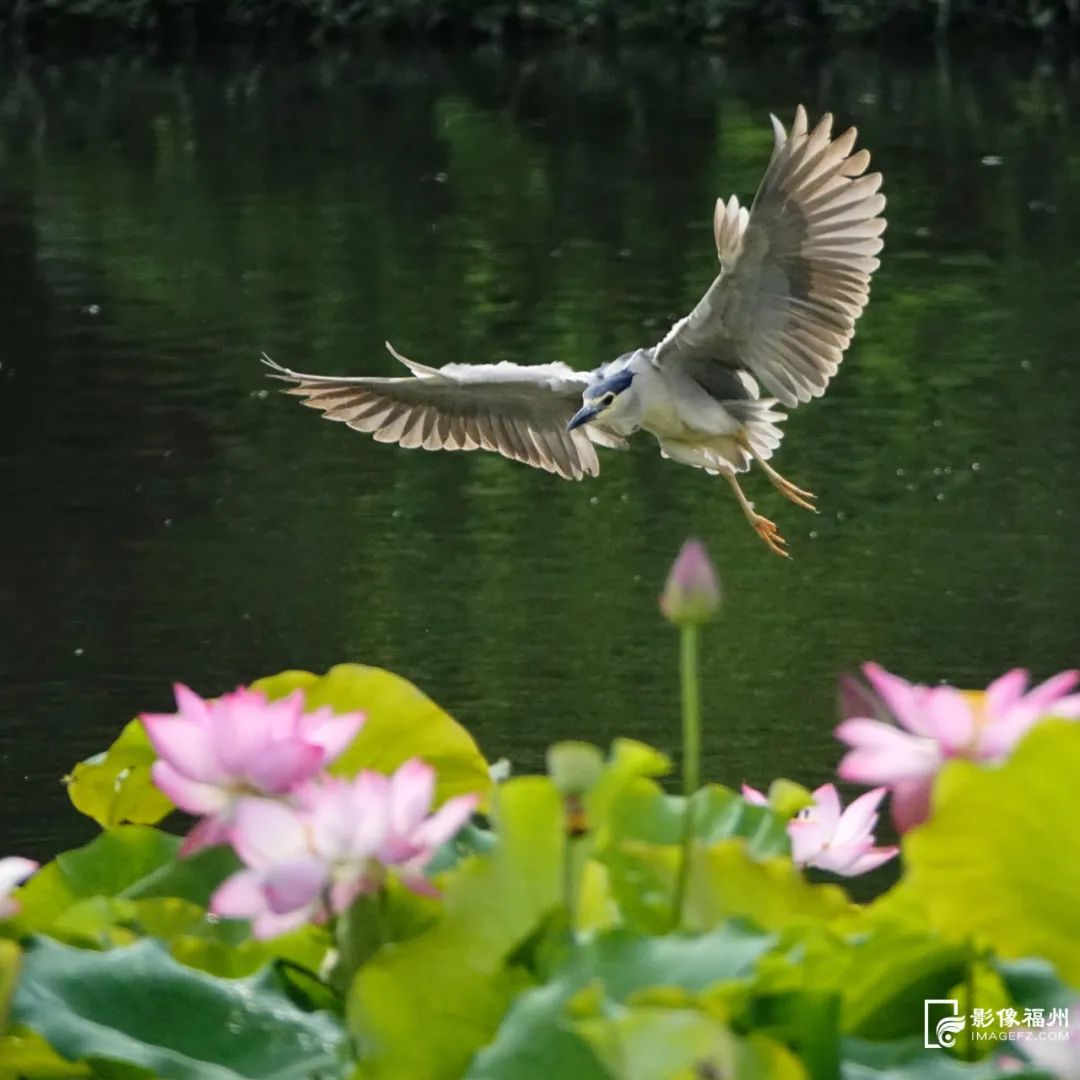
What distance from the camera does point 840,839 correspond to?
2.32 metres

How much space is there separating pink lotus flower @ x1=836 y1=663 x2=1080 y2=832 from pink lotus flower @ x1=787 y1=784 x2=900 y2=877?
41 centimetres

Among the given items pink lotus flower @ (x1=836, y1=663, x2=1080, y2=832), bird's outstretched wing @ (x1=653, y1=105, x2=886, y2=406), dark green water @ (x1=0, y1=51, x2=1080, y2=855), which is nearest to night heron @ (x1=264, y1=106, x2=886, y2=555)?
bird's outstretched wing @ (x1=653, y1=105, x2=886, y2=406)

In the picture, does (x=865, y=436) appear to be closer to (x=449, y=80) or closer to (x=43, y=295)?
(x=43, y=295)

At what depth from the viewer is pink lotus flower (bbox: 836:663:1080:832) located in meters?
1.87

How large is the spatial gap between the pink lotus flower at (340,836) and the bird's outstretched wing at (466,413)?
452cm

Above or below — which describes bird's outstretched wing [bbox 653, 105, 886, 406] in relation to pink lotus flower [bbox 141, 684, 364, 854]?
above

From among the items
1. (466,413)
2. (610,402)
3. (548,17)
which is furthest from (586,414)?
(548,17)

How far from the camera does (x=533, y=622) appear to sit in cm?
952

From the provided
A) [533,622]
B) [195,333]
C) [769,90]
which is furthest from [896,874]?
[769,90]

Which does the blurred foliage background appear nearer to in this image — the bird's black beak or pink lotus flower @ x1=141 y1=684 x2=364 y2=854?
the bird's black beak

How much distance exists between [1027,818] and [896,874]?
193 inches

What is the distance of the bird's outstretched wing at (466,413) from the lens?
6.39 m

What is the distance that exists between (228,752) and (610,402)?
4037 mm

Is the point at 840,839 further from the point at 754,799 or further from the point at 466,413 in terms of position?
the point at 466,413
